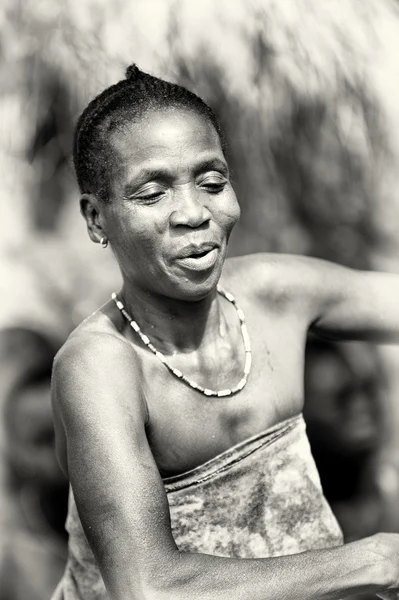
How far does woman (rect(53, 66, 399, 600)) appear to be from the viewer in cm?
145

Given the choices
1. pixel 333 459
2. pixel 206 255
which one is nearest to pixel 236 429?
pixel 206 255

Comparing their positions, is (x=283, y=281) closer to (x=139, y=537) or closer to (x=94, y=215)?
(x=94, y=215)

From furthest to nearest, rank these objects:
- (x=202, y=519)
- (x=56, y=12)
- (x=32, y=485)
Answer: (x=32, y=485)
(x=56, y=12)
(x=202, y=519)

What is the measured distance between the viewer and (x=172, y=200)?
1.58 meters

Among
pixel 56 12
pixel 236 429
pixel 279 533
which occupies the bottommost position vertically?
pixel 279 533

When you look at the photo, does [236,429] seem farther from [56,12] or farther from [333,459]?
[56,12]

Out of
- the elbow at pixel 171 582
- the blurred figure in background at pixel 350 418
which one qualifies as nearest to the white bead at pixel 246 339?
the elbow at pixel 171 582

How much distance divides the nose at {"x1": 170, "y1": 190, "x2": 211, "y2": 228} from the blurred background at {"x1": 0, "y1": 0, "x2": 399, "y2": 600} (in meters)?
0.75

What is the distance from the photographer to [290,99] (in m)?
2.31

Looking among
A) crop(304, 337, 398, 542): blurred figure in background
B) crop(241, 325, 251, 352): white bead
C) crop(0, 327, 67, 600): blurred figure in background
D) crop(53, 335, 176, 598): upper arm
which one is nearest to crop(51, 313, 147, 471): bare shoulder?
crop(53, 335, 176, 598): upper arm

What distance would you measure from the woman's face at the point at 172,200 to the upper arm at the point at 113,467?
186mm

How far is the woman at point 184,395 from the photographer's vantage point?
1446 millimetres

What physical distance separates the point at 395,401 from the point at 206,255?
1076 millimetres

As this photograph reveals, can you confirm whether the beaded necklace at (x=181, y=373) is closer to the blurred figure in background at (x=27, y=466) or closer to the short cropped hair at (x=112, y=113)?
the short cropped hair at (x=112, y=113)
